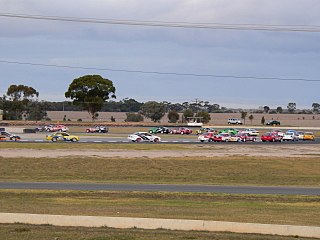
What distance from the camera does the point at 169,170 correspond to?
156ft

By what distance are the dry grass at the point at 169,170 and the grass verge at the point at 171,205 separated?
1170 cm

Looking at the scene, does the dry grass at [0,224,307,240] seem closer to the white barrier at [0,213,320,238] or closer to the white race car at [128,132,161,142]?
the white barrier at [0,213,320,238]

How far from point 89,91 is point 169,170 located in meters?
114

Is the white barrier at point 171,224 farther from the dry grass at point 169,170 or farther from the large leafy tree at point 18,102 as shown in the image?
the large leafy tree at point 18,102

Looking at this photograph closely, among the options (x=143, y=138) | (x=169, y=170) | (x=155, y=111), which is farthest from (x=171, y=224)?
(x=155, y=111)

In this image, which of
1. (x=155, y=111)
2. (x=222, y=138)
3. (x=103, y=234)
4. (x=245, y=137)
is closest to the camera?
(x=103, y=234)

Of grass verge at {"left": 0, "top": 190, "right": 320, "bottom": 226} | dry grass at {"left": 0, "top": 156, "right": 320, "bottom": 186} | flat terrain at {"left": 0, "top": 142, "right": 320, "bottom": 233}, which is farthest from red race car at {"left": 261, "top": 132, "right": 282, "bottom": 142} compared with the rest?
grass verge at {"left": 0, "top": 190, "right": 320, "bottom": 226}

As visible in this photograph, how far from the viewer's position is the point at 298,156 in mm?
59125

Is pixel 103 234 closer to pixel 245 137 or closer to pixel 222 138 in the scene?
pixel 222 138

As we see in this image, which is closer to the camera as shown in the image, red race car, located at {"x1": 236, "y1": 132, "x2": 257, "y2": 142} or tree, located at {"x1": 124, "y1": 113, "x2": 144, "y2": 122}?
red race car, located at {"x1": 236, "y1": 132, "x2": 257, "y2": 142}

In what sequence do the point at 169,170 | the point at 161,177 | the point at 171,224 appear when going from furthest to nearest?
the point at 169,170
the point at 161,177
the point at 171,224

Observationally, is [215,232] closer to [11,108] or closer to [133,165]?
[133,165]

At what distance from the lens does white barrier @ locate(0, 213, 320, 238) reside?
46.2 feet

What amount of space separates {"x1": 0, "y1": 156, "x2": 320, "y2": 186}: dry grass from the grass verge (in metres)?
11.7
